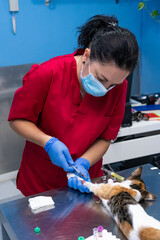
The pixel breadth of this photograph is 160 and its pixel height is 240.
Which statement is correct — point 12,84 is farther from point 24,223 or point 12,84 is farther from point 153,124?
point 24,223

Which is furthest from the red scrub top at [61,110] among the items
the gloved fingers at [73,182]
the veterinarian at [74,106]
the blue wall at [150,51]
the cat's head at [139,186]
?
the blue wall at [150,51]

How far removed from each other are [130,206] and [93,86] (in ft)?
1.61

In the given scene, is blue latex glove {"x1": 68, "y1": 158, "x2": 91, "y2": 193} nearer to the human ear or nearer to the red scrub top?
the red scrub top

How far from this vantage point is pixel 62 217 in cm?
107

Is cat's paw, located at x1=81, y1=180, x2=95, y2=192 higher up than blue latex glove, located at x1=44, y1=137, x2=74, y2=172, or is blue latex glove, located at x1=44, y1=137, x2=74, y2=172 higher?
blue latex glove, located at x1=44, y1=137, x2=74, y2=172

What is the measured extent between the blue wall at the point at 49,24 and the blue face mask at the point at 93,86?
1.48 metres

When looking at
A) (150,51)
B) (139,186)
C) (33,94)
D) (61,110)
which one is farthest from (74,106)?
(150,51)

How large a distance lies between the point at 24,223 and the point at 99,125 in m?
0.53

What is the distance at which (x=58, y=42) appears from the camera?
9.23ft

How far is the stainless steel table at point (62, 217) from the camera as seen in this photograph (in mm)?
988

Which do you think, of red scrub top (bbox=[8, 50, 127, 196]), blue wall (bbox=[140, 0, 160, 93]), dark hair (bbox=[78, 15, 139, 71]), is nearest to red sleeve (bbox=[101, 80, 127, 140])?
red scrub top (bbox=[8, 50, 127, 196])

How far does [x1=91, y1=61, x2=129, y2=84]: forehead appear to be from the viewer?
3.69 feet

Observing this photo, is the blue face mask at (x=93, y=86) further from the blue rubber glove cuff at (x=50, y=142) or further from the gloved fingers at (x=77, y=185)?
the gloved fingers at (x=77, y=185)

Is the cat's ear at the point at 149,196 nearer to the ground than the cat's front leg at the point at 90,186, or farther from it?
nearer to the ground
